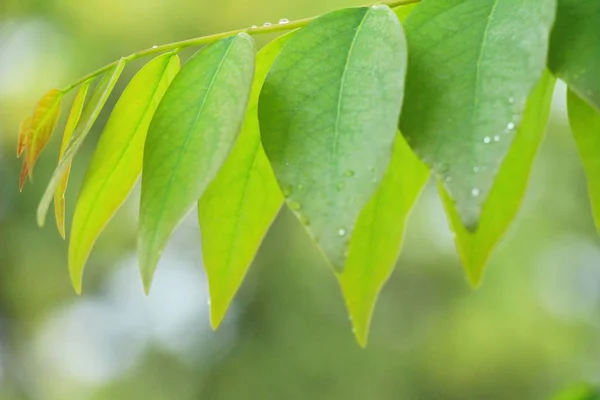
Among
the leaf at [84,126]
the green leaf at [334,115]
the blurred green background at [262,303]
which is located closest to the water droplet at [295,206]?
the green leaf at [334,115]

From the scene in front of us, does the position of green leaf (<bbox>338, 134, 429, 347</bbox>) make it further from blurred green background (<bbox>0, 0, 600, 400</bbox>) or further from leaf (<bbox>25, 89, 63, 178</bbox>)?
blurred green background (<bbox>0, 0, 600, 400</bbox>)

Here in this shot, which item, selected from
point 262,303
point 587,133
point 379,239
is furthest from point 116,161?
point 262,303

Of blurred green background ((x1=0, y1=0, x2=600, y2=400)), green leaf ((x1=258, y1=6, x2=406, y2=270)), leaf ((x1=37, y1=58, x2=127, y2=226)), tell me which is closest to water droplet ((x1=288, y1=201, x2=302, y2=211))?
green leaf ((x1=258, y1=6, x2=406, y2=270))

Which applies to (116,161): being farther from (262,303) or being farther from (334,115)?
(262,303)

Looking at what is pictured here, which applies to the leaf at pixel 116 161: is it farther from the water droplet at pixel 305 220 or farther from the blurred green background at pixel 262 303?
the blurred green background at pixel 262 303

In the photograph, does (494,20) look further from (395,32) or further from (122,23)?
(122,23)
